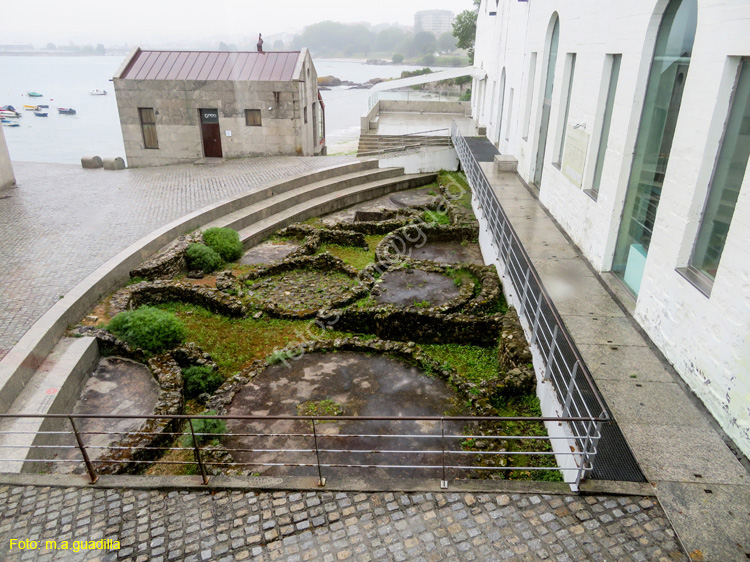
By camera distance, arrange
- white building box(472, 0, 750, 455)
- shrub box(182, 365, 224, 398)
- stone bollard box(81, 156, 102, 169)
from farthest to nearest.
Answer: stone bollard box(81, 156, 102, 169) → shrub box(182, 365, 224, 398) → white building box(472, 0, 750, 455)

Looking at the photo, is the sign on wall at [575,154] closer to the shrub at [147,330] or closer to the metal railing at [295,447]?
the metal railing at [295,447]

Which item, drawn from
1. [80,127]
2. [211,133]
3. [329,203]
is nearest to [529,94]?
[329,203]

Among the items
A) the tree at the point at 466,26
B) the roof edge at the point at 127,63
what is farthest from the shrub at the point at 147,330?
the tree at the point at 466,26

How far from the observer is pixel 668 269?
7609 mm

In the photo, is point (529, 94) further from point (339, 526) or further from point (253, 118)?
point (339, 526)

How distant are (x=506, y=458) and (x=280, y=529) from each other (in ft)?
12.3

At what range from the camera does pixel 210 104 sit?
24281 millimetres

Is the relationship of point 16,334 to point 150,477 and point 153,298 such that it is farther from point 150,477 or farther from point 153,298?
point 150,477

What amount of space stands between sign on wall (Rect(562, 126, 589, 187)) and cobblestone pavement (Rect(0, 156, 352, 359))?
1186cm

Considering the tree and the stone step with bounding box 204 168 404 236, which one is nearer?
the stone step with bounding box 204 168 404 236

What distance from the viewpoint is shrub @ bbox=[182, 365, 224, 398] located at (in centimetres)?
1010

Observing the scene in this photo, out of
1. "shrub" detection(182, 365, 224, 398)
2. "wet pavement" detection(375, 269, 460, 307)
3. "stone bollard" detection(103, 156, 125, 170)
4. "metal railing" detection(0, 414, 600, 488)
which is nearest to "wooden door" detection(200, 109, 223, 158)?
"stone bollard" detection(103, 156, 125, 170)

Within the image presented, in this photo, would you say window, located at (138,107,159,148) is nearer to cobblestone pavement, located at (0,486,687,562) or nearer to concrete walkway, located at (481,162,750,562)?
concrete walkway, located at (481,162,750,562)

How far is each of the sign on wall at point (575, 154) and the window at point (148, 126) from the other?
19900mm
